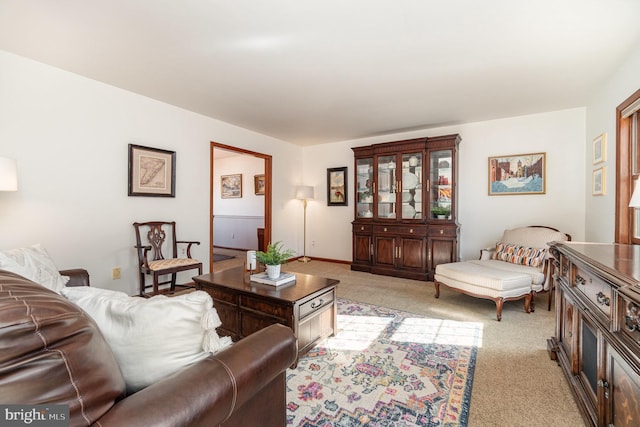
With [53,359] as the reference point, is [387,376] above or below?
below

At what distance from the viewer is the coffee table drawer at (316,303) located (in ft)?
6.88

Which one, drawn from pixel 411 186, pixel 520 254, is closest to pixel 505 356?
pixel 520 254

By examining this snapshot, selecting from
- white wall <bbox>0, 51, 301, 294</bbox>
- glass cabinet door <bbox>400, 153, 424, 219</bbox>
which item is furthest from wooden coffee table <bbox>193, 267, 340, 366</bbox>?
glass cabinet door <bbox>400, 153, 424, 219</bbox>

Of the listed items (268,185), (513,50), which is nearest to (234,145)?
(268,185)

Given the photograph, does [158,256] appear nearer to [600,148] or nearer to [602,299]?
[602,299]

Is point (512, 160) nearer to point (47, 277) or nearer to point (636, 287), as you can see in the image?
point (636, 287)

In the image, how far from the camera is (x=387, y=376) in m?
1.89

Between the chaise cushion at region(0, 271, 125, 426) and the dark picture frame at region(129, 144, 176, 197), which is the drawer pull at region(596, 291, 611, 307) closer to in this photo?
→ the chaise cushion at region(0, 271, 125, 426)

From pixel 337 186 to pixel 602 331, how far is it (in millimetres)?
4606

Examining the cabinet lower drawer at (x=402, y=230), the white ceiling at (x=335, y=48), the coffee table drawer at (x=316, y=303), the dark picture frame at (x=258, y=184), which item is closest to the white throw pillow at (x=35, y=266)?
the coffee table drawer at (x=316, y=303)

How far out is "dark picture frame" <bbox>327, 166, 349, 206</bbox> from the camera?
5574mm

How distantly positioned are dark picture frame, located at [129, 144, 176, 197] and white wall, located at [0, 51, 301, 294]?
3.0 inches

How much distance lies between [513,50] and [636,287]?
219cm

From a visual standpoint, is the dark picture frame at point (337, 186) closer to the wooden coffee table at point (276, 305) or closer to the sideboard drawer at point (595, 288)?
the wooden coffee table at point (276, 305)
